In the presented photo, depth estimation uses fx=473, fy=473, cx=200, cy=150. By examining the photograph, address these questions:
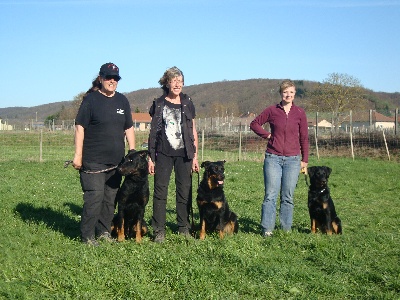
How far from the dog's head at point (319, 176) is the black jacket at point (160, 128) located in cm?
190

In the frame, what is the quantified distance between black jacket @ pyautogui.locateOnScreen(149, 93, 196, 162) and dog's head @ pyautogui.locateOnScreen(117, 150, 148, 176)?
135 millimetres

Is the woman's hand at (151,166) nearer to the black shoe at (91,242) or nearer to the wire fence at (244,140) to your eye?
the black shoe at (91,242)

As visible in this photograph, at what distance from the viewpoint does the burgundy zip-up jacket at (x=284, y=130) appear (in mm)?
6279

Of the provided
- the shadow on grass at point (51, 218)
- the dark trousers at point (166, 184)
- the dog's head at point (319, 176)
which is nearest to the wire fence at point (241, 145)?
the shadow on grass at point (51, 218)

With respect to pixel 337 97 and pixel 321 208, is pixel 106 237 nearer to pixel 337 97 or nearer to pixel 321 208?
pixel 321 208

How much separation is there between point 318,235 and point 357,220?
1961 millimetres

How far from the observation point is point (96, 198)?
5.72m

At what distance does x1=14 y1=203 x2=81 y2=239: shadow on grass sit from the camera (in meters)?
6.55

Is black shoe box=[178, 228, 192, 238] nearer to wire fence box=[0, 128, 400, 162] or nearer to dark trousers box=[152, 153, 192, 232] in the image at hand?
dark trousers box=[152, 153, 192, 232]

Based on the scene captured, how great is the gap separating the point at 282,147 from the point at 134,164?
1971mm

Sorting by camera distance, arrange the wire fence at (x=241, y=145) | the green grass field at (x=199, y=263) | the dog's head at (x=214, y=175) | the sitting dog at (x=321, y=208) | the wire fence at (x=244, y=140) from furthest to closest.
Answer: the wire fence at (x=244, y=140), the wire fence at (x=241, y=145), the sitting dog at (x=321, y=208), the dog's head at (x=214, y=175), the green grass field at (x=199, y=263)

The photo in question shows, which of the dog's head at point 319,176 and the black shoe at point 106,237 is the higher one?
the dog's head at point 319,176

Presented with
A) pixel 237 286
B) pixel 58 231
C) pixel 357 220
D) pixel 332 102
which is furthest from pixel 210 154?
pixel 332 102

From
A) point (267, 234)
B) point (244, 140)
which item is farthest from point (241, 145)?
point (267, 234)
